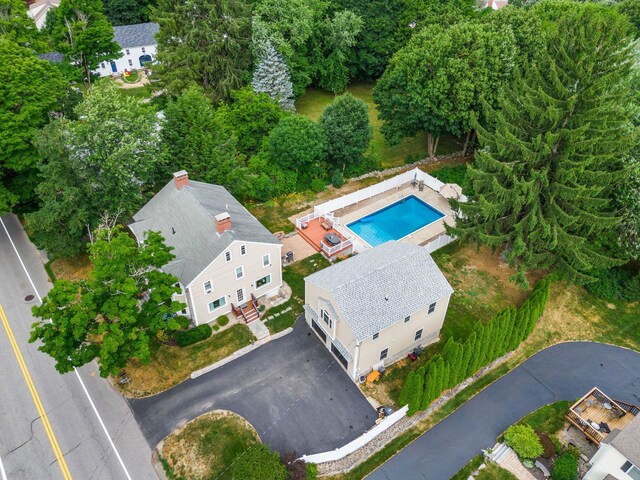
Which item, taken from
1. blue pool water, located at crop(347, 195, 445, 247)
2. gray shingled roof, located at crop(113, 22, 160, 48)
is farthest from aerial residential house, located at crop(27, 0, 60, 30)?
blue pool water, located at crop(347, 195, 445, 247)

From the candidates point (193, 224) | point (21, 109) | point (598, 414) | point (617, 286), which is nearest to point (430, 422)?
point (598, 414)

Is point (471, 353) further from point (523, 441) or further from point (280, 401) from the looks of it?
point (280, 401)

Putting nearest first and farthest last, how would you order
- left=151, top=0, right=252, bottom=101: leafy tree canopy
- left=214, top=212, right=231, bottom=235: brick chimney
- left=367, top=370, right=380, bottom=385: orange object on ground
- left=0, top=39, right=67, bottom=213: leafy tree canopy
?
left=367, top=370, right=380, bottom=385: orange object on ground, left=214, top=212, right=231, bottom=235: brick chimney, left=0, top=39, right=67, bottom=213: leafy tree canopy, left=151, top=0, right=252, bottom=101: leafy tree canopy

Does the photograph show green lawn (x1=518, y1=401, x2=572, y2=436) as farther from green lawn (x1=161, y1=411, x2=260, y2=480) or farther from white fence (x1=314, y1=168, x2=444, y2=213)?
white fence (x1=314, y1=168, x2=444, y2=213)

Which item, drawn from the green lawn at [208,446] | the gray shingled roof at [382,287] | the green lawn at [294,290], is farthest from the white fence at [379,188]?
the green lawn at [208,446]

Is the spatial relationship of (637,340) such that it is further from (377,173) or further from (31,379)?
(31,379)
